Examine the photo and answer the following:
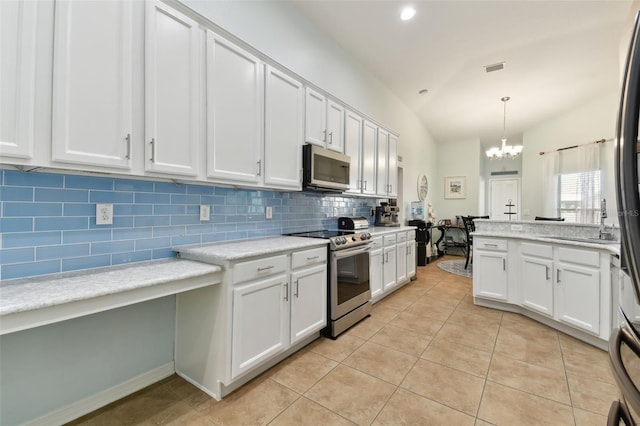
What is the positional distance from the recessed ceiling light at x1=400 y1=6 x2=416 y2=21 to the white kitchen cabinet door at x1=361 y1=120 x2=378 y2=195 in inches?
48.2

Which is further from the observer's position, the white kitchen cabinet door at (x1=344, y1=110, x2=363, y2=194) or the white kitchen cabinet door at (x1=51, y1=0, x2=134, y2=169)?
the white kitchen cabinet door at (x1=344, y1=110, x2=363, y2=194)

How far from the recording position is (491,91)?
16.4 ft

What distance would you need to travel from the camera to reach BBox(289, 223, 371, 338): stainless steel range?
260cm

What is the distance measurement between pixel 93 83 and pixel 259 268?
1.39m

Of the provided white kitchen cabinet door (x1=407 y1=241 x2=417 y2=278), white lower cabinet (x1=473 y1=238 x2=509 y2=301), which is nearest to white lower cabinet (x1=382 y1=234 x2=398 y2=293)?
white kitchen cabinet door (x1=407 y1=241 x2=417 y2=278)

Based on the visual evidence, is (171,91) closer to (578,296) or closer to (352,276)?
(352,276)

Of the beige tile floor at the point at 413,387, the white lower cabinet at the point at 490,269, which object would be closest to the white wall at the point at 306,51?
the white lower cabinet at the point at 490,269

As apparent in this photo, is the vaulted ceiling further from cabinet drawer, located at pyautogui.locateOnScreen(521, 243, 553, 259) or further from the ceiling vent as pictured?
cabinet drawer, located at pyautogui.locateOnScreen(521, 243, 553, 259)

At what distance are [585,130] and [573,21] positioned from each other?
3168 millimetres

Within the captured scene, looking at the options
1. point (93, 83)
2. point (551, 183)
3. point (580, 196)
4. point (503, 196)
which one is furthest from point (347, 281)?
point (503, 196)

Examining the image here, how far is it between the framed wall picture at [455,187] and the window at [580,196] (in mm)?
1967

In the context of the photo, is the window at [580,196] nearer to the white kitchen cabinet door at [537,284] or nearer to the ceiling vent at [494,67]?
the ceiling vent at [494,67]

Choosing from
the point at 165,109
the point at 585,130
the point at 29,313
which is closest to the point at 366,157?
the point at 165,109

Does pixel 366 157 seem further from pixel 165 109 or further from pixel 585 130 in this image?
pixel 585 130
